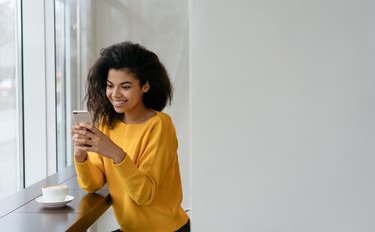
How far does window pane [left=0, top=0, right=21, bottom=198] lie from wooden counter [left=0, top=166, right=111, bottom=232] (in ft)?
1.46

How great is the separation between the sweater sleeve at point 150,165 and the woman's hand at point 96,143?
0.09ft

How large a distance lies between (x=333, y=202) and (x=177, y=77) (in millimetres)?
2386

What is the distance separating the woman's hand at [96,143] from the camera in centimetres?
146

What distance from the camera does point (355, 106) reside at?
71cm

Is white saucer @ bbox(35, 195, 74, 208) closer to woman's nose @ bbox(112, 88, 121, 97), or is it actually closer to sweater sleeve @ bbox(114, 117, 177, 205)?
sweater sleeve @ bbox(114, 117, 177, 205)

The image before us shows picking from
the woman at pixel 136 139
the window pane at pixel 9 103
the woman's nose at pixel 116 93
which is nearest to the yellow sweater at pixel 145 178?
the woman at pixel 136 139

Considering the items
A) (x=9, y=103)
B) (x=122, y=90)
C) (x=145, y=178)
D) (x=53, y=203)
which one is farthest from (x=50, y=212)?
(x=9, y=103)

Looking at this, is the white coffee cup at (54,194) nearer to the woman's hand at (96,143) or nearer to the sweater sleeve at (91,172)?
the sweater sleeve at (91,172)

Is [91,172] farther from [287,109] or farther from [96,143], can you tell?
[287,109]

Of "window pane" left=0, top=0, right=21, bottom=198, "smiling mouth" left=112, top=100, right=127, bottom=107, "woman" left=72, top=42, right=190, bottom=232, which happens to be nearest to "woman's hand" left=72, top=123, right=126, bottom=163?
"woman" left=72, top=42, right=190, bottom=232

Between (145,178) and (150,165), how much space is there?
0.06 m

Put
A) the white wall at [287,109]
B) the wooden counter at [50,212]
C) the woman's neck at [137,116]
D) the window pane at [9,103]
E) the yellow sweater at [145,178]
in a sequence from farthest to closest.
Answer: the window pane at [9,103] → the woman's neck at [137,116] → the yellow sweater at [145,178] → the wooden counter at [50,212] → the white wall at [287,109]

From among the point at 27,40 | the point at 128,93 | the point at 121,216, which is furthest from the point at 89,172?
the point at 27,40

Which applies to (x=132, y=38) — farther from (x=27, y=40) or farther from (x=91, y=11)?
(x=27, y=40)
